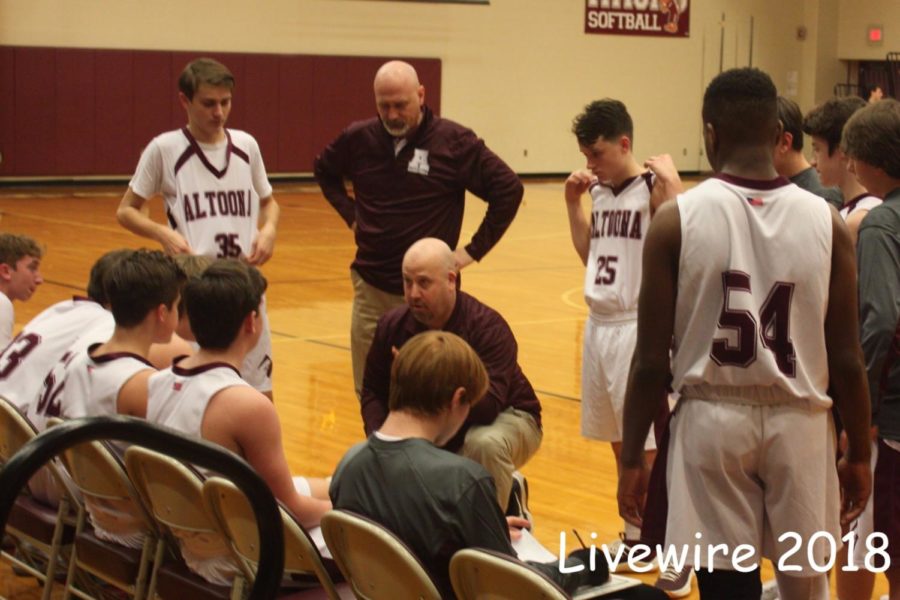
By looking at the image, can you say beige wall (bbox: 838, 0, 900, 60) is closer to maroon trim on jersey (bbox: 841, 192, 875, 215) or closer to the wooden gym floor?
the wooden gym floor

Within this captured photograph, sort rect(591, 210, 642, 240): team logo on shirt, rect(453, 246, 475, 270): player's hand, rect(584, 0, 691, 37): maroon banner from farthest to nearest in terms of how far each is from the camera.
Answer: rect(584, 0, 691, 37): maroon banner, rect(453, 246, 475, 270): player's hand, rect(591, 210, 642, 240): team logo on shirt

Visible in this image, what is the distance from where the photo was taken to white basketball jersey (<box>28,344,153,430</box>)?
439cm

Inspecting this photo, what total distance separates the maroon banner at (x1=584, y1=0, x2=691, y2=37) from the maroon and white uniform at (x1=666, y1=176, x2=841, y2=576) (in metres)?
21.3

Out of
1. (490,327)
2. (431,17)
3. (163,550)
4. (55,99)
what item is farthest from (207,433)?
(431,17)

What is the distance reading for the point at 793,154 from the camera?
502 cm

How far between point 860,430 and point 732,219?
64cm

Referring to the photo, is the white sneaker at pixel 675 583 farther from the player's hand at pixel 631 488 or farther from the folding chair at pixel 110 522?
the folding chair at pixel 110 522

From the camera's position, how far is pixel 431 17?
22.5 meters

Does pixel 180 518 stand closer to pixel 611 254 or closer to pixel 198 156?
pixel 611 254

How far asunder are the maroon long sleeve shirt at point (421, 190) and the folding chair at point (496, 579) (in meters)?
3.32

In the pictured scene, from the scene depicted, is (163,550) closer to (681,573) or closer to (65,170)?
(681,573)

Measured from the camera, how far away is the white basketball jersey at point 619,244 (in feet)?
18.6

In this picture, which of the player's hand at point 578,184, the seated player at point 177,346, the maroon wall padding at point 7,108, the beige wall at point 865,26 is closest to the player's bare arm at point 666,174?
the player's hand at point 578,184

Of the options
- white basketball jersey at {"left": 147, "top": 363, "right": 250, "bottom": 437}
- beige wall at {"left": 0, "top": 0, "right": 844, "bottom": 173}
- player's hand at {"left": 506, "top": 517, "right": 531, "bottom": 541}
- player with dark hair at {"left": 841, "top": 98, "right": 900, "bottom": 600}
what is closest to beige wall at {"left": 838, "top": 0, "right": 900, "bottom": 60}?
beige wall at {"left": 0, "top": 0, "right": 844, "bottom": 173}
